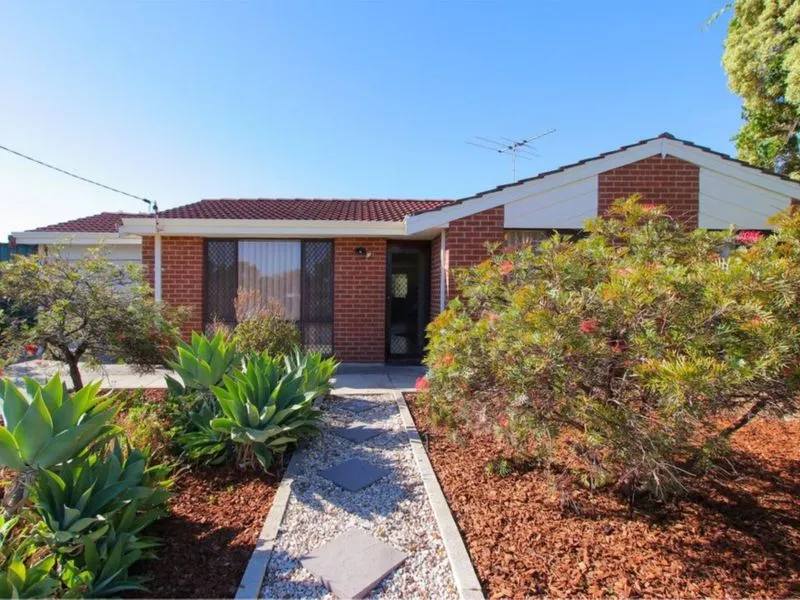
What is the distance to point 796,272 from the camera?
2.17 meters

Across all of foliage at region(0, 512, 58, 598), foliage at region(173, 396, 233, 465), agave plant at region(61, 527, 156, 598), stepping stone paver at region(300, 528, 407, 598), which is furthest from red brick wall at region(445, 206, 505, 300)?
foliage at region(0, 512, 58, 598)

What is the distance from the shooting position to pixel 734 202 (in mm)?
7113

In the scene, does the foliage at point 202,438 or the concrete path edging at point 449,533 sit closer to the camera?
the concrete path edging at point 449,533

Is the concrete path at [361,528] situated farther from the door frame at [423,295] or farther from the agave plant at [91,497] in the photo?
the door frame at [423,295]

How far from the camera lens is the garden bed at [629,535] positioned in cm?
241

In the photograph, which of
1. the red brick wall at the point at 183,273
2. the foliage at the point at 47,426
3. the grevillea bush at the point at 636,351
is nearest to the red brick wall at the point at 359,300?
the red brick wall at the point at 183,273

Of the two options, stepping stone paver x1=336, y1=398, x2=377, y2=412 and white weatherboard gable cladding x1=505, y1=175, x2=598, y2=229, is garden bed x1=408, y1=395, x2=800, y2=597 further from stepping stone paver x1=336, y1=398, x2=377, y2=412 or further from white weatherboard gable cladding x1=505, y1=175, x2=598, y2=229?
white weatherboard gable cladding x1=505, y1=175, x2=598, y2=229

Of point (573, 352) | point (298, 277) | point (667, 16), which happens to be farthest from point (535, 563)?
point (667, 16)

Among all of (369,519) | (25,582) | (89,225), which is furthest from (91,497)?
(89,225)

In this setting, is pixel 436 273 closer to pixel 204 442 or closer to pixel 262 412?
pixel 262 412

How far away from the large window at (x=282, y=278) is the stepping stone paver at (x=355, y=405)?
2.89 m

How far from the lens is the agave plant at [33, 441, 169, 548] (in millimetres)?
2270

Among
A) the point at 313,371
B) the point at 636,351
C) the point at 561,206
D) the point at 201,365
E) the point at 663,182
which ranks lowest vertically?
the point at 313,371

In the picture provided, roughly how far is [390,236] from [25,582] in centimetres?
718
